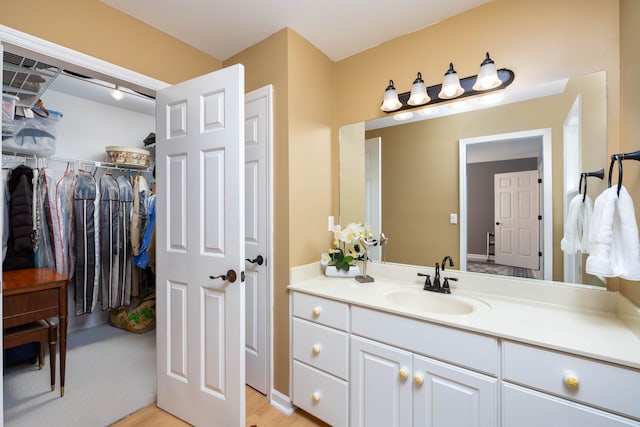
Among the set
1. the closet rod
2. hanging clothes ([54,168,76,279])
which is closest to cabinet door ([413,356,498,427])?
hanging clothes ([54,168,76,279])

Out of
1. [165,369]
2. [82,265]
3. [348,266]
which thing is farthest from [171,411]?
[82,265]

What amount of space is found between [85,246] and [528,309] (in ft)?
11.3

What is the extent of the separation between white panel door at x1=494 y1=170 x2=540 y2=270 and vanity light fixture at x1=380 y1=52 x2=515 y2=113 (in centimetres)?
51

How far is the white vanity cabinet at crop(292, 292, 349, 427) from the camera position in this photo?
4.87ft

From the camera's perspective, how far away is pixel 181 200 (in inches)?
64.3

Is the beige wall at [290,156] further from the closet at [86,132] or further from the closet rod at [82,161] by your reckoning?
the closet rod at [82,161]

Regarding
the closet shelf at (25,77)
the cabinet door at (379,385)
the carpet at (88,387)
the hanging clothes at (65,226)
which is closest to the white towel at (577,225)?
the cabinet door at (379,385)

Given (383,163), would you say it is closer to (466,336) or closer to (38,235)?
(466,336)

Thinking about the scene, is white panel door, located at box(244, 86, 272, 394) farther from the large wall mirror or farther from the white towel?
the white towel

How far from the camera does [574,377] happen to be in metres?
0.94

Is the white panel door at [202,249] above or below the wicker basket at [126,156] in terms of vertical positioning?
below

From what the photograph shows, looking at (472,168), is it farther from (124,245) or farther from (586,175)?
(124,245)

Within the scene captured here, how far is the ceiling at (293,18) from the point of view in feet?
5.17

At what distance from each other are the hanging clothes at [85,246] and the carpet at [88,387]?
18.3 inches
